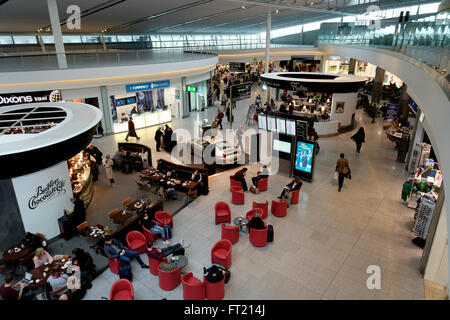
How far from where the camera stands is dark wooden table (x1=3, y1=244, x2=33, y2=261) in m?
7.31

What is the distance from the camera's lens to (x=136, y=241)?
322 inches

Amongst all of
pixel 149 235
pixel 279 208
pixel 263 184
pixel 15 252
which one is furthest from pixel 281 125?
pixel 15 252

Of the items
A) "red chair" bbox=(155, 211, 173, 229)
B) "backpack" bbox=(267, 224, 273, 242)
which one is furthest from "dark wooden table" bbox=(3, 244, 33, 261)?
"backpack" bbox=(267, 224, 273, 242)

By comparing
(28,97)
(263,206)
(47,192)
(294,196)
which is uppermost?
(28,97)

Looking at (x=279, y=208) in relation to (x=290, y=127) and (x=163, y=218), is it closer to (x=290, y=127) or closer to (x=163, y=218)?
(x=163, y=218)

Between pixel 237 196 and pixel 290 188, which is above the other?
pixel 290 188

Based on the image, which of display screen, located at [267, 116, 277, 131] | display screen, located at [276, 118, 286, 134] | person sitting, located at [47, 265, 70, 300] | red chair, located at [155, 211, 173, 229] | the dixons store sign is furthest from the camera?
the dixons store sign

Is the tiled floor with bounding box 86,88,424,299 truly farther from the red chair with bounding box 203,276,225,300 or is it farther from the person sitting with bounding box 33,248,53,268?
the person sitting with bounding box 33,248,53,268

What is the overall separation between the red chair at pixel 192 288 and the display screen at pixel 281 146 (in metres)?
7.68

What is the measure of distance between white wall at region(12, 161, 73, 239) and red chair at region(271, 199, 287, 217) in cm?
636

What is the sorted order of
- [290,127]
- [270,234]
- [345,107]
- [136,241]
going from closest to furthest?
[136,241]
[270,234]
[290,127]
[345,107]

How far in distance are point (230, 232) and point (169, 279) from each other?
2254 mm

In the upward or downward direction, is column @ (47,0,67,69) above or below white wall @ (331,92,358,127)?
above

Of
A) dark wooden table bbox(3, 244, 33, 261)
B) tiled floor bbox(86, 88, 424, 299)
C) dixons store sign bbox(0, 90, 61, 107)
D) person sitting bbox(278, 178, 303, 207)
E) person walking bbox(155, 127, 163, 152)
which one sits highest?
dixons store sign bbox(0, 90, 61, 107)
